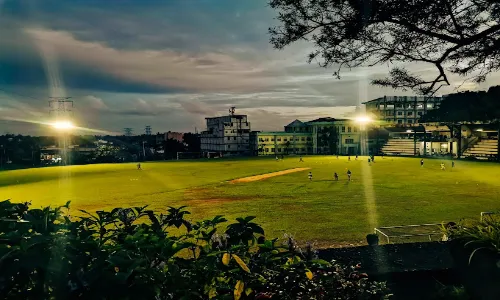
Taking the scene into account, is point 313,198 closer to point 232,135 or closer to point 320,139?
point 320,139

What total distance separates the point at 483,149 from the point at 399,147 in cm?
2297

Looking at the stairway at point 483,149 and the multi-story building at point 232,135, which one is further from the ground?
the multi-story building at point 232,135

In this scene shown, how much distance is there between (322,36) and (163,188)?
35.1 meters

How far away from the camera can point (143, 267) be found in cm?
202

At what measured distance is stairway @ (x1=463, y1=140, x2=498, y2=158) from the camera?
7462 centimetres

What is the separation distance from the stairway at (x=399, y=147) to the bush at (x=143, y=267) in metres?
98.6

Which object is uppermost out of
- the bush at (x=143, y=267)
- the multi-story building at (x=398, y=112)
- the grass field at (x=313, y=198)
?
the multi-story building at (x=398, y=112)

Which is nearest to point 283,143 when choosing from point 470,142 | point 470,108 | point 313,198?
point 470,142

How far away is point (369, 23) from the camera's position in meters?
5.71

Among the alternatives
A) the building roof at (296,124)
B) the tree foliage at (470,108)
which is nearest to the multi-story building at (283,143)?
the building roof at (296,124)

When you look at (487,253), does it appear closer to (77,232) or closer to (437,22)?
(77,232)

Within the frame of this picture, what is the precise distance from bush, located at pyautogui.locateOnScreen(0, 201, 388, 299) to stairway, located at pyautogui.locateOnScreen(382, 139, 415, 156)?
98.6 m

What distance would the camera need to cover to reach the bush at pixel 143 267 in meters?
1.88

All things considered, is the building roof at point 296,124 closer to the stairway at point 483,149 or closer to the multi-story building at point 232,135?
the multi-story building at point 232,135
